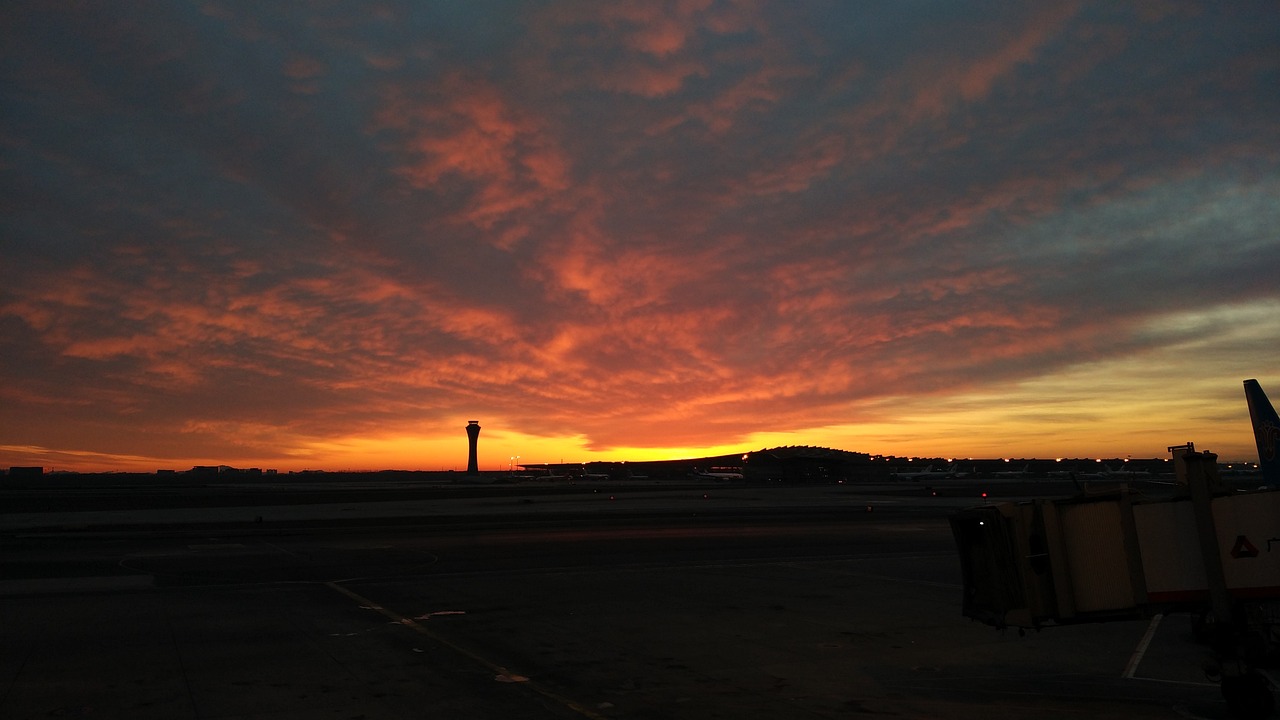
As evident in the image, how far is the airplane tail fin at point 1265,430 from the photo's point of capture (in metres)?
18.8

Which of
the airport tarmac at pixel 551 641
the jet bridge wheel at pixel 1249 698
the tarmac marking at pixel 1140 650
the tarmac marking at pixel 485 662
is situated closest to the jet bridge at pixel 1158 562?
the jet bridge wheel at pixel 1249 698

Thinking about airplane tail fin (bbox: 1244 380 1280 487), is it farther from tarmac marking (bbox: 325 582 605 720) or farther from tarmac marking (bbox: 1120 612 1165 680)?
tarmac marking (bbox: 325 582 605 720)

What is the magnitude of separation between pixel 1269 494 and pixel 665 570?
19770 millimetres

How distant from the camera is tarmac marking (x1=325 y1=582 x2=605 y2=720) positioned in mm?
12008

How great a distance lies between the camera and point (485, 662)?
14898mm

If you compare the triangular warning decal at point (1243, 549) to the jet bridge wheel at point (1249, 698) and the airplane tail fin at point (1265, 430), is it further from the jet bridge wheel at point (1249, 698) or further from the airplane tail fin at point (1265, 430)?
the airplane tail fin at point (1265, 430)

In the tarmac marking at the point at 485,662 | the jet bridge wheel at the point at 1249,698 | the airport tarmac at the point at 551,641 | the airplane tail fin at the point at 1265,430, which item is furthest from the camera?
the airplane tail fin at the point at 1265,430

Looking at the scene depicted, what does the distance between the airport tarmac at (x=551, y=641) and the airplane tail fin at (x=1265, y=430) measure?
165 inches

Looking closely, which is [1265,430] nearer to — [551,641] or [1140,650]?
[1140,650]

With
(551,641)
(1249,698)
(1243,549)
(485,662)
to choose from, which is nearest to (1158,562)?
(1243,549)

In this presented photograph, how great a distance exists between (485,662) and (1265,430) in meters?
19.0

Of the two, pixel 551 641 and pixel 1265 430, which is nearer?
pixel 551 641

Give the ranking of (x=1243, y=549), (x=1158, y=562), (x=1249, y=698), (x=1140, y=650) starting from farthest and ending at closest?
1. (x=1140, y=650)
2. (x=1158, y=562)
3. (x=1243, y=549)
4. (x=1249, y=698)

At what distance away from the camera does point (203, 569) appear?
29.2 metres
